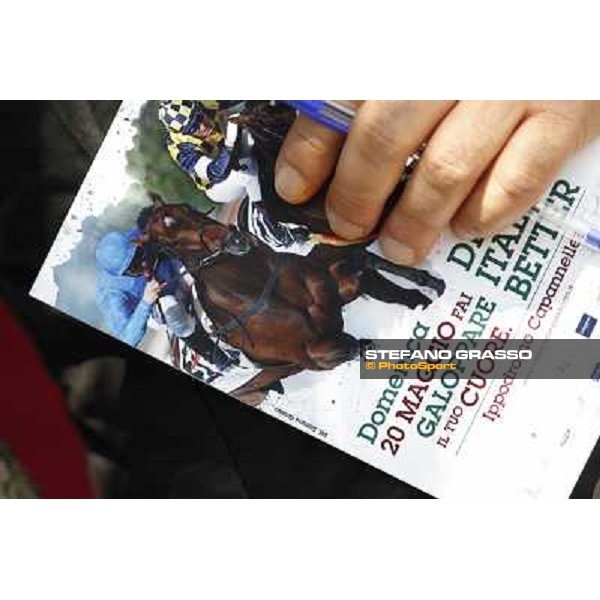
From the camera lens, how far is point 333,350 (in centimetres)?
74

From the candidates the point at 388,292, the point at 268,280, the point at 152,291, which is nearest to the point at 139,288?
the point at 152,291

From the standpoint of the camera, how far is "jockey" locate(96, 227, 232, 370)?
0.74 meters

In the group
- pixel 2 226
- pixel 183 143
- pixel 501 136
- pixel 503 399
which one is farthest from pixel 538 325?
pixel 2 226

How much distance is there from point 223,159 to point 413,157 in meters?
0.17

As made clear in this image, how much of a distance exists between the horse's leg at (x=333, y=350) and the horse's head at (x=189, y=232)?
0.11 m

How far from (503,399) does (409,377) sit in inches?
3.5

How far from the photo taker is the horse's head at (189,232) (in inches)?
28.9

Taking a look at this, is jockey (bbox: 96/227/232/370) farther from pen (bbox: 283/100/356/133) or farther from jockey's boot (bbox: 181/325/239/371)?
pen (bbox: 283/100/356/133)

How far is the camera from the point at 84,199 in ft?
2.44

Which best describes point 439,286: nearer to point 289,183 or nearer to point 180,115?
point 289,183

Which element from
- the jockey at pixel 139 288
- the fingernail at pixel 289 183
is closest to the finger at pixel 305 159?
the fingernail at pixel 289 183

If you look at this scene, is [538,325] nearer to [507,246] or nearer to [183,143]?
[507,246]

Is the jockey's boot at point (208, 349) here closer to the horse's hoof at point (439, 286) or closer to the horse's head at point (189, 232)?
the horse's head at point (189, 232)

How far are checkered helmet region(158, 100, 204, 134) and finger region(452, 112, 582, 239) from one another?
0.25m
